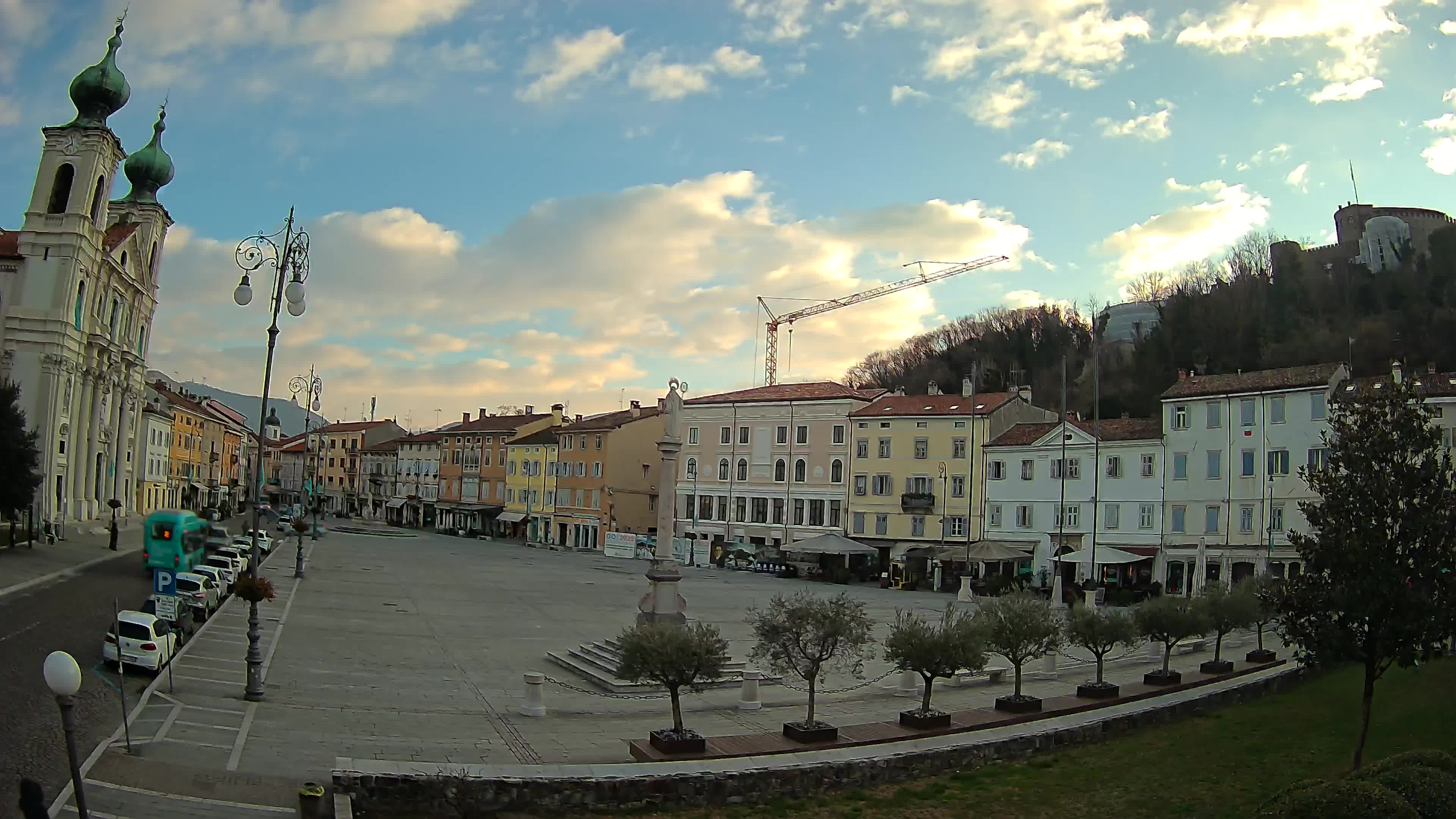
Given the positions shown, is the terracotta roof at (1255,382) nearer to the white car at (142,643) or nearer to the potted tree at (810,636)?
the potted tree at (810,636)

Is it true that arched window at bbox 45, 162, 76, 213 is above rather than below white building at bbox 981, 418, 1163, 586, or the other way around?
above

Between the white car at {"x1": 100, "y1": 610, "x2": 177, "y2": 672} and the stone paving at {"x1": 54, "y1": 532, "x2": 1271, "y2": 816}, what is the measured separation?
563 millimetres

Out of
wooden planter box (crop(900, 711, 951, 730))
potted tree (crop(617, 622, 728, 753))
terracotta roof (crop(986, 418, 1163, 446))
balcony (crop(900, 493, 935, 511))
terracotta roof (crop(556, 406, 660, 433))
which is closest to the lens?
potted tree (crop(617, 622, 728, 753))

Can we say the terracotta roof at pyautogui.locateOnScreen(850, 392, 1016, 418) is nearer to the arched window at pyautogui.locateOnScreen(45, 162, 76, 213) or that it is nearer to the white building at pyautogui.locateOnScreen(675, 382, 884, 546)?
the white building at pyautogui.locateOnScreen(675, 382, 884, 546)

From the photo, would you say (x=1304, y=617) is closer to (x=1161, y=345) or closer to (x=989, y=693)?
(x=989, y=693)

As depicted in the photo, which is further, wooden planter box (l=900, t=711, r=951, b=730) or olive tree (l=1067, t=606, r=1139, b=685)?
olive tree (l=1067, t=606, r=1139, b=685)

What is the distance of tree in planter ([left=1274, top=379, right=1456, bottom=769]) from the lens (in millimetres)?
14711

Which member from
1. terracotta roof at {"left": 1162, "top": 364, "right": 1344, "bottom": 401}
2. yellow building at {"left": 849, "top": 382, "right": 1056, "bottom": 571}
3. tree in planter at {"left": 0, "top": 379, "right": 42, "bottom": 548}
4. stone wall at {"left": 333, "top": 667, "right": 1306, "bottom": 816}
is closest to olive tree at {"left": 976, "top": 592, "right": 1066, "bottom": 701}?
stone wall at {"left": 333, "top": 667, "right": 1306, "bottom": 816}

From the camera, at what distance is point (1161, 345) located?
85688 millimetres

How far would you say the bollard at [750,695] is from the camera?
65.0ft

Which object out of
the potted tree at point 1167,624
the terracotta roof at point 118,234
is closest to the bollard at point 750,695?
the potted tree at point 1167,624

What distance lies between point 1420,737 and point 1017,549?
3782cm

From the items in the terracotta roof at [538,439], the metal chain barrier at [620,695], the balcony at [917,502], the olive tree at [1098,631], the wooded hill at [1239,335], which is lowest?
the metal chain barrier at [620,695]

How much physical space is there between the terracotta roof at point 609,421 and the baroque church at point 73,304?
34065 millimetres
